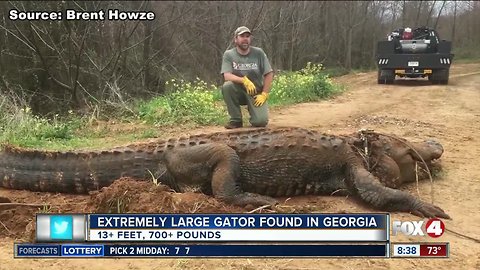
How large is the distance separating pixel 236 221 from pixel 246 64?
12.0 feet

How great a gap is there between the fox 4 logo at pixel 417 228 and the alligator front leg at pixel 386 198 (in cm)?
24

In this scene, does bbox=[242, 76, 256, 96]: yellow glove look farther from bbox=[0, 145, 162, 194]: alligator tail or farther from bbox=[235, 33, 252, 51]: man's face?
bbox=[0, 145, 162, 194]: alligator tail

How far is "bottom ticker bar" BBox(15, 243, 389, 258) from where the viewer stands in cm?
322

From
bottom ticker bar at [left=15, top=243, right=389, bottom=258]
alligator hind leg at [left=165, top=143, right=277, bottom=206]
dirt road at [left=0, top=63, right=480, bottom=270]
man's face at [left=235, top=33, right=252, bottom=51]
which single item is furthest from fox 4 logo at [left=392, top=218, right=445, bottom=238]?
man's face at [left=235, top=33, right=252, bottom=51]

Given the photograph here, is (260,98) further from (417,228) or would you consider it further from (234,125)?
(417,228)

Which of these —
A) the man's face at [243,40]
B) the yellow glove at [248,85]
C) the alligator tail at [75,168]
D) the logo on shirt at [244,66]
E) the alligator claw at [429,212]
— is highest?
the man's face at [243,40]

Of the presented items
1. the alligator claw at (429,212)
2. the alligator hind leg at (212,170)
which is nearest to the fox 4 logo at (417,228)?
the alligator claw at (429,212)

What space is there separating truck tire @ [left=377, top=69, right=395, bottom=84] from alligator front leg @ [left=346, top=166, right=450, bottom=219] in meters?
13.6

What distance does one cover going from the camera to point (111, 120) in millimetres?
9312

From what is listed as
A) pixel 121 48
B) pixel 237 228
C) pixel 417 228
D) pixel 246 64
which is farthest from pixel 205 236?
pixel 121 48

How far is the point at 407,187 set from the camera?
4746 mm

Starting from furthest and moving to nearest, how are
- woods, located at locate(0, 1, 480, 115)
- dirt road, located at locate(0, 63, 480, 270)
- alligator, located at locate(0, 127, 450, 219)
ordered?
woods, located at locate(0, 1, 480, 115)
alligator, located at locate(0, 127, 450, 219)
dirt road, located at locate(0, 63, 480, 270)

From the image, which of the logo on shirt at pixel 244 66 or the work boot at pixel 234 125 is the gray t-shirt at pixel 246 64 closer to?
the logo on shirt at pixel 244 66

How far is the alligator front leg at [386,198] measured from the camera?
405 centimetres
